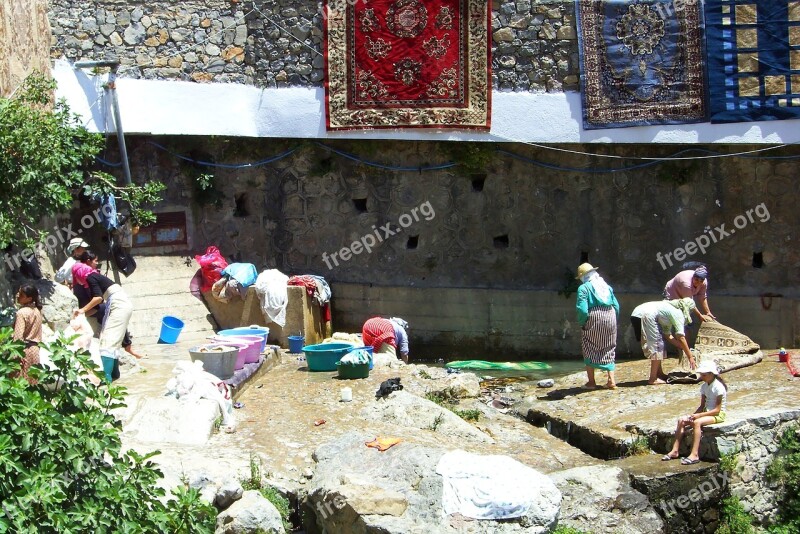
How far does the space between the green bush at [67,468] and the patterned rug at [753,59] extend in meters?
9.37

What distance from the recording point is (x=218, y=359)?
1078 cm

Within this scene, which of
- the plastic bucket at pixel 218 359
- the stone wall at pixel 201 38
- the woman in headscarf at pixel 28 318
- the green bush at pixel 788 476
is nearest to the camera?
the woman in headscarf at pixel 28 318

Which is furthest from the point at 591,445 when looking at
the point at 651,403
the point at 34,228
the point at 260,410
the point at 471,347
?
the point at 34,228

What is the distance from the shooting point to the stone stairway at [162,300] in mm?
14078

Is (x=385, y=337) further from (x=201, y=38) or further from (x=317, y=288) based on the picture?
(x=201, y=38)

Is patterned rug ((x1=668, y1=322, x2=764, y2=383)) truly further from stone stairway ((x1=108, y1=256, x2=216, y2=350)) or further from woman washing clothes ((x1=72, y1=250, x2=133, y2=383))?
stone stairway ((x1=108, y1=256, x2=216, y2=350))

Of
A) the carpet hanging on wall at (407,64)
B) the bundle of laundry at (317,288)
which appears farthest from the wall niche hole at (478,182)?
the bundle of laundry at (317,288)

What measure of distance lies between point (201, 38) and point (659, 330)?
7.73 m

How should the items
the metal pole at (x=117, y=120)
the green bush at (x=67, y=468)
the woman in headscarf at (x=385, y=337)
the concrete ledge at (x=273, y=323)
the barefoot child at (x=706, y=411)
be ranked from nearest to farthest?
the green bush at (x=67, y=468) < the barefoot child at (x=706, y=411) < the woman in headscarf at (x=385, y=337) < the concrete ledge at (x=273, y=323) < the metal pole at (x=117, y=120)

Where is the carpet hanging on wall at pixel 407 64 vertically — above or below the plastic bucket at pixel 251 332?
above

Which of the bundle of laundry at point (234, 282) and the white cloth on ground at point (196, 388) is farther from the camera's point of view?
the bundle of laundry at point (234, 282)

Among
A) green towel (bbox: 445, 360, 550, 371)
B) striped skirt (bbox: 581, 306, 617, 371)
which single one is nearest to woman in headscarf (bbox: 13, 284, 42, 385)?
striped skirt (bbox: 581, 306, 617, 371)

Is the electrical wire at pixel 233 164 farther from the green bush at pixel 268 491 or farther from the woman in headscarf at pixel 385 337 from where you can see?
the green bush at pixel 268 491

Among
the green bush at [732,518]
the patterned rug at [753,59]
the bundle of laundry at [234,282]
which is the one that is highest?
the patterned rug at [753,59]
